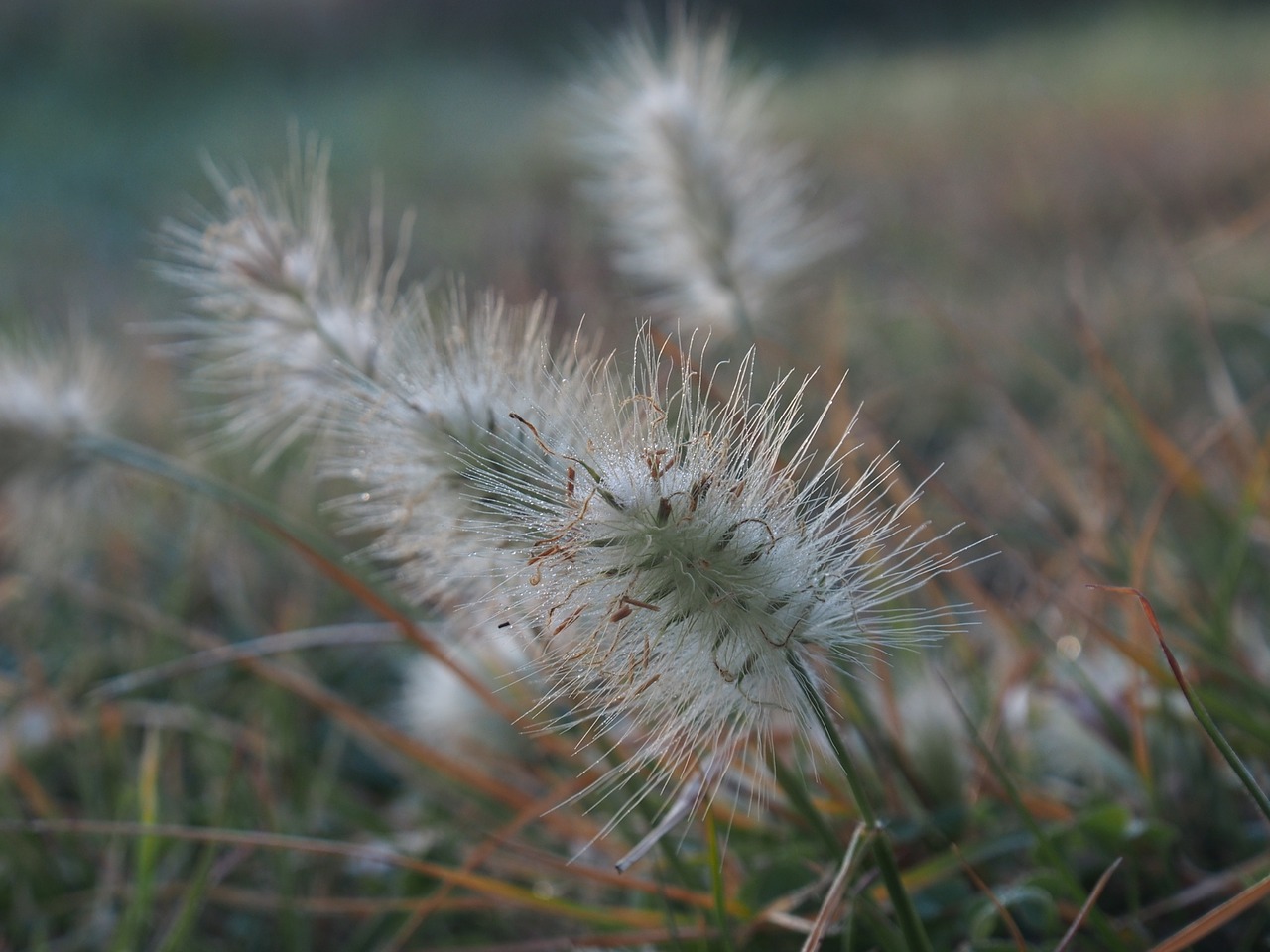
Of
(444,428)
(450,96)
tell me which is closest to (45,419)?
(444,428)

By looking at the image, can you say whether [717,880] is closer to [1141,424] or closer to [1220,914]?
[1220,914]

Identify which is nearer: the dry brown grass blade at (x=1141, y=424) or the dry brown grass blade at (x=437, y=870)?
the dry brown grass blade at (x=437, y=870)

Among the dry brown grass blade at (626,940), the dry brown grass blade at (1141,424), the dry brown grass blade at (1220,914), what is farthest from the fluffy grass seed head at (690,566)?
the dry brown grass blade at (1141,424)

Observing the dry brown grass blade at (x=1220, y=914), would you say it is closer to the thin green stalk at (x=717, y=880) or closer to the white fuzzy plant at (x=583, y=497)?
the white fuzzy plant at (x=583, y=497)

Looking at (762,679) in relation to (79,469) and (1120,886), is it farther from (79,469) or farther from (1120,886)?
(79,469)

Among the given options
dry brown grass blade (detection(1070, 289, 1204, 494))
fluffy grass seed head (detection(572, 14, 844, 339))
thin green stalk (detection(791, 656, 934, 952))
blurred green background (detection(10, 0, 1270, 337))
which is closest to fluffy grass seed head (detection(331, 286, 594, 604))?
thin green stalk (detection(791, 656, 934, 952))

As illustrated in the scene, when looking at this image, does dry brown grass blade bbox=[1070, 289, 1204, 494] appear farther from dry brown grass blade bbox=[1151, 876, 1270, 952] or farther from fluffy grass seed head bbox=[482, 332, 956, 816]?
fluffy grass seed head bbox=[482, 332, 956, 816]

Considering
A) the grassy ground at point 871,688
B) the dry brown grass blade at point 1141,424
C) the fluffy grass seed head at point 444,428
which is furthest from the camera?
the dry brown grass blade at point 1141,424

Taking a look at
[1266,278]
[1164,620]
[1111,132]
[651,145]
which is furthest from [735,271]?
[1111,132]
